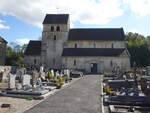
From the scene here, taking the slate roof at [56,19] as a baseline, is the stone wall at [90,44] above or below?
below

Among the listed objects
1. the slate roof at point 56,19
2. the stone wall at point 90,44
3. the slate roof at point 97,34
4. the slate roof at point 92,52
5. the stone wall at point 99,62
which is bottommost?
the stone wall at point 99,62

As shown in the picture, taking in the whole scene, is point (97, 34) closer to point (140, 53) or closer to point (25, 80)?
point (140, 53)

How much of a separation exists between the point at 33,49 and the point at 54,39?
554 centimetres

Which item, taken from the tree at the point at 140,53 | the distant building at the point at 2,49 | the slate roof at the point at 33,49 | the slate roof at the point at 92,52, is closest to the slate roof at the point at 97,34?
the slate roof at the point at 92,52

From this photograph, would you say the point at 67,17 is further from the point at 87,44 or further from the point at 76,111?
the point at 76,111

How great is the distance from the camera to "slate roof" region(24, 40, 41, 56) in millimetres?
53825

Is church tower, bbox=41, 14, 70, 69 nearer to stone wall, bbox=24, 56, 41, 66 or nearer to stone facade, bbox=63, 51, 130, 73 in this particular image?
stone wall, bbox=24, 56, 41, 66

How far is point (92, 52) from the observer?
5128 centimetres

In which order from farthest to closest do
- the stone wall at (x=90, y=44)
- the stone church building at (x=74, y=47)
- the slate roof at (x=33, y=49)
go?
1. the stone wall at (x=90, y=44)
2. the slate roof at (x=33, y=49)
3. the stone church building at (x=74, y=47)

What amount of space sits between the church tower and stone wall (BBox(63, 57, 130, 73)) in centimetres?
347

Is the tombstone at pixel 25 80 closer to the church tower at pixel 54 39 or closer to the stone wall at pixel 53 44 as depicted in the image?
the stone wall at pixel 53 44

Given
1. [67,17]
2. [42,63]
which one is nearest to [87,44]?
[67,17]

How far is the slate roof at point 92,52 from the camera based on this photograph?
4994 cm

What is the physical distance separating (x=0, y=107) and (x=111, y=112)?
5.38 metres
